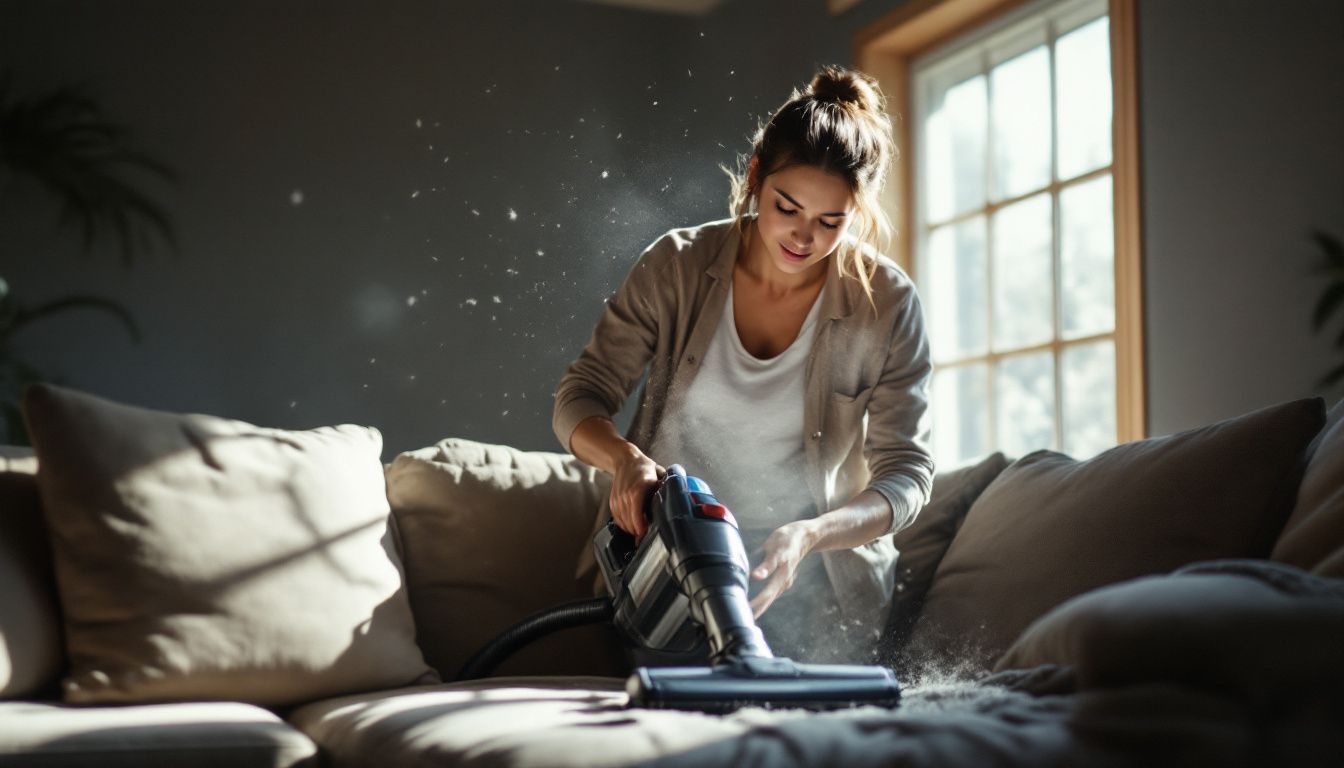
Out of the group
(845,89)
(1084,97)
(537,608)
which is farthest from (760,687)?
(1084,97)

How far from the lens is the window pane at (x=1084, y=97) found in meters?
3.00

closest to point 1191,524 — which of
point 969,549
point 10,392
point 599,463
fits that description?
point 969,549

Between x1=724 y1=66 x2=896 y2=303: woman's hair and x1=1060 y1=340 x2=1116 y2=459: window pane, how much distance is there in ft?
4.10

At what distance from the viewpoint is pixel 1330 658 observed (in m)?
0.91

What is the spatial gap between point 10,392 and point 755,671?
278cm

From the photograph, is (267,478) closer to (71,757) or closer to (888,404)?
(71,757)

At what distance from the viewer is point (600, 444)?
172 centimetres

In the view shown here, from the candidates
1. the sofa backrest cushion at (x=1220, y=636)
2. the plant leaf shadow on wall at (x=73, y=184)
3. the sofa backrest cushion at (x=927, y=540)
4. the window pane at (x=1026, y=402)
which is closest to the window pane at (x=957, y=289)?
the window pane at (x=1026, y=402)

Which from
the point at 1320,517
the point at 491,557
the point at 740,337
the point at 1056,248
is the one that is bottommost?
the point at 491,557

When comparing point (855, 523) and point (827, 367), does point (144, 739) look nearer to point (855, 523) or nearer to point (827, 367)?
point (855, 523)

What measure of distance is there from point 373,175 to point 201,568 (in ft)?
7.32

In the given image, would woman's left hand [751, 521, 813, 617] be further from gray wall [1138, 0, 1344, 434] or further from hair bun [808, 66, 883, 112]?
gray wall [1138, 0, 1344, 434]

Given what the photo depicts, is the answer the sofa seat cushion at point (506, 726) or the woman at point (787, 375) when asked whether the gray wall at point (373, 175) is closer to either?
the woman at point (787, 375)

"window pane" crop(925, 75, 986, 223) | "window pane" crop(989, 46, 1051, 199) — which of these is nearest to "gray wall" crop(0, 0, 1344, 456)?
"window pane" crop(925, 75, 986, 223)
